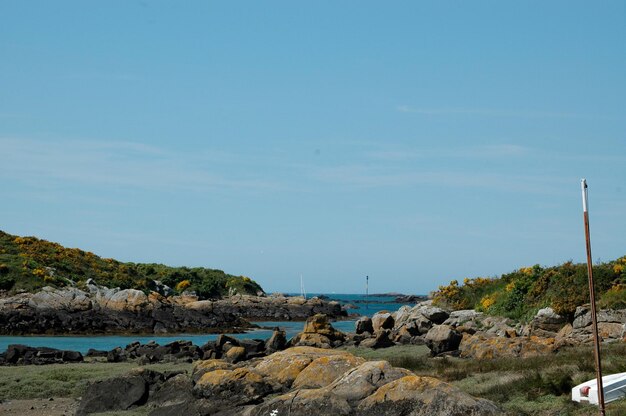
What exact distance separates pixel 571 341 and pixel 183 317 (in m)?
45.5

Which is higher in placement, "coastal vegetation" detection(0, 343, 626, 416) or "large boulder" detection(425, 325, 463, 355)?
"large boulder" detection(425, 325, 463, 355)

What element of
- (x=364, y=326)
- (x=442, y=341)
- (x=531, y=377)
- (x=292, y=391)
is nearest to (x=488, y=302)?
(x=364, y=326)

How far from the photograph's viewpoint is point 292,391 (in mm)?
21594

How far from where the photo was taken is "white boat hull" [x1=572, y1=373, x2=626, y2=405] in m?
19.1

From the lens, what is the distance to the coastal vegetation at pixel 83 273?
3022 inches

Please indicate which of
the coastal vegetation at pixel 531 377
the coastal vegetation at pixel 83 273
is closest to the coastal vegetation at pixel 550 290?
the coastal vegetation at pixel 531 377

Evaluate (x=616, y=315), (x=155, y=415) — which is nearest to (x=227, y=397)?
(x=155, y=415)

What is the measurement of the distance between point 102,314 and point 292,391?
5057cm

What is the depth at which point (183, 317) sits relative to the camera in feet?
239

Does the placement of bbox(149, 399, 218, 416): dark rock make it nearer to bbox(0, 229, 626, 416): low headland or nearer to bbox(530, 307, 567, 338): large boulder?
bbox(0, 229, 626, 416): low headland

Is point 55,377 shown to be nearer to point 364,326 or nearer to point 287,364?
point 287,364

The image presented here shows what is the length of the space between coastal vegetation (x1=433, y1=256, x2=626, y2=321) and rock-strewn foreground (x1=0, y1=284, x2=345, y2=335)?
2705 cm

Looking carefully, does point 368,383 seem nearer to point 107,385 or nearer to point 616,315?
point 107,385

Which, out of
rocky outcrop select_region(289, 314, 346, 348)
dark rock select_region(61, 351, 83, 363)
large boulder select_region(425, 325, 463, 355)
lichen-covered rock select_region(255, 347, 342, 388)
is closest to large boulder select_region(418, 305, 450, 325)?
rocky outcrop select_region(289, 314, 346, 348)
